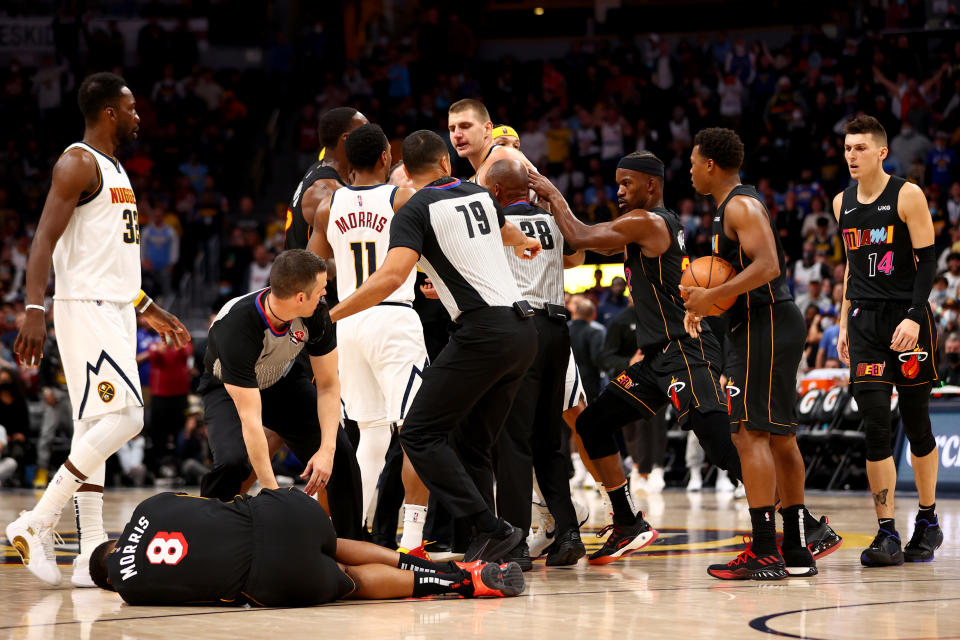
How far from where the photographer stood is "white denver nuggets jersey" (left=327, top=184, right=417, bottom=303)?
22.8 ft

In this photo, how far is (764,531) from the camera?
616 centimetres

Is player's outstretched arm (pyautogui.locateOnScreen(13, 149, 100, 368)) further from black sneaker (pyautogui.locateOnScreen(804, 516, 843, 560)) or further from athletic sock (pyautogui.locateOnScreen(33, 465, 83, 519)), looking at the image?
black sneaker (pyautogui.locateOnScreen(804, 516, 843, 560))

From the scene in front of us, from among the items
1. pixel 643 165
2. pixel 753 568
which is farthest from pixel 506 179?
pixel 753 568

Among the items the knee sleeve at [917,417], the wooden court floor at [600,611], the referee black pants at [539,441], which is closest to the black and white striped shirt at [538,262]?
the referee black pants at [539,441]

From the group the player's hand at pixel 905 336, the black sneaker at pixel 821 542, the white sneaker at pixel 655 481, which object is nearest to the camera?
the player's hand at pixel 905 336

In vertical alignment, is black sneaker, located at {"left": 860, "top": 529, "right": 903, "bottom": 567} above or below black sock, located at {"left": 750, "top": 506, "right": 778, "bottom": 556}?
below

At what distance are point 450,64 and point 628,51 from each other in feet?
12.2

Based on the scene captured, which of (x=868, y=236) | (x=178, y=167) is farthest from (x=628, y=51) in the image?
(x=868, y=236)

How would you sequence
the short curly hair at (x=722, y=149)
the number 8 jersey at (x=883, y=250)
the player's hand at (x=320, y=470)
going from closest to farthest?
the player's hand at (x=320, y=470) < the short curly hair at (x=722, y=149) < the number 8 jersey at (x=883, y=250)

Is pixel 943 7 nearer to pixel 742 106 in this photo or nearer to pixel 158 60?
pixel 742 106

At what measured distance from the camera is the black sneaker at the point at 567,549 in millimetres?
6793

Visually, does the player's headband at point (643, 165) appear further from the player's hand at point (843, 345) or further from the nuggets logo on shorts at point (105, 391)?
the nuggets logo on shorts at point (105, 391)

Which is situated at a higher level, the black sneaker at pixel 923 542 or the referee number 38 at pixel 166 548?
the referee number 38 at pixel 166 548

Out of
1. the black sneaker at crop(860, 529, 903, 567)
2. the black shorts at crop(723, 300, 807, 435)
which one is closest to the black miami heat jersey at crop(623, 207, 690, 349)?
the black shorts at crop(723, 300, 807, 435)
